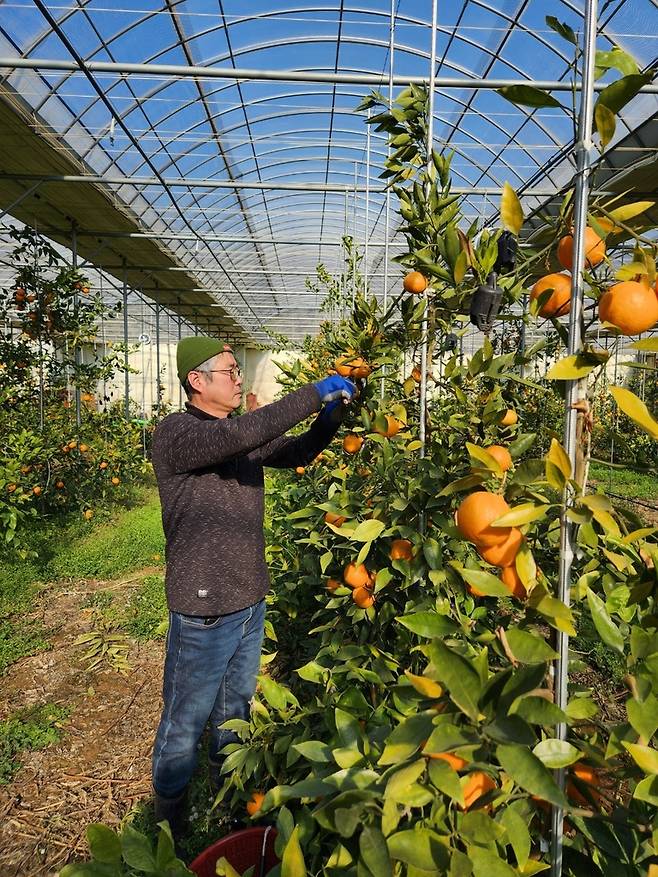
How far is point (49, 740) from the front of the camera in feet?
8.48

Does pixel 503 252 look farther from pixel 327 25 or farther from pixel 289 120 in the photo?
pixel 289 120

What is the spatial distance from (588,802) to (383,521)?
0.76 metres

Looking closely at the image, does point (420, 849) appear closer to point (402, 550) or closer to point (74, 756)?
point (402, 550)

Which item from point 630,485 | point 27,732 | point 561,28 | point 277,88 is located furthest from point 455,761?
point 630,485

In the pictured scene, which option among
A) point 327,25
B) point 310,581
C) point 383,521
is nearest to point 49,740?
point 310,581

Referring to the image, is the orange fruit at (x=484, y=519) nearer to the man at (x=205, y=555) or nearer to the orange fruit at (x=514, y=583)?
the orange fruit at (x=514, y=583)

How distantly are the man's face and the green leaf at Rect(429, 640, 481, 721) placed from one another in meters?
→ 1.43

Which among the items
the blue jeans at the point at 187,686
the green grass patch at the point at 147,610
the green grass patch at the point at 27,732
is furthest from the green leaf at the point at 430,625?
the green grass patch at the point at 147,610

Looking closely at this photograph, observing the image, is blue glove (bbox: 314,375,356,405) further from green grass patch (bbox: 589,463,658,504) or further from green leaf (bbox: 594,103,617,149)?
green grass patch (bbox: 589,463,658,504)

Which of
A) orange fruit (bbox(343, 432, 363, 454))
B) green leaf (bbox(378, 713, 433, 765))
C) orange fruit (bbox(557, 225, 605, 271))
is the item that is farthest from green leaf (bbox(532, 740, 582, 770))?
orange fruit (bbox(343, 432, 363, 454))

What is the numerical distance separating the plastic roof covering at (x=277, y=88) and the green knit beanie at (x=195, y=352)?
2.28m

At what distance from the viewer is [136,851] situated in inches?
22.6

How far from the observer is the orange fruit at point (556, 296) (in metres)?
0.73

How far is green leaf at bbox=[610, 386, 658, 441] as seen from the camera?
23.4 inches
